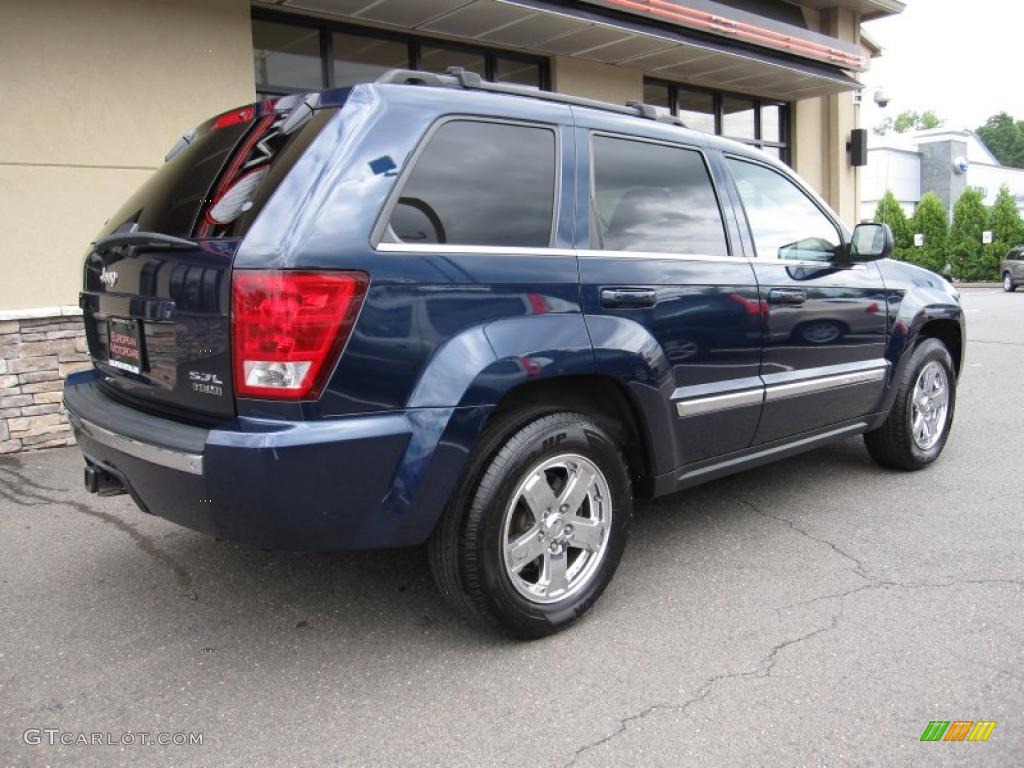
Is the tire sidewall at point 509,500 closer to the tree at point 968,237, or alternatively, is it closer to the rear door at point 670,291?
the rear door at point 670,291

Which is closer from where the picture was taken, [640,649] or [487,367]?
[487,367]

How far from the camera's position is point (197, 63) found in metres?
6.98

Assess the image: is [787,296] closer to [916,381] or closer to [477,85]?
[916,381]

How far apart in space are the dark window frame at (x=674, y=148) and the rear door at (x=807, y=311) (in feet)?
0.56

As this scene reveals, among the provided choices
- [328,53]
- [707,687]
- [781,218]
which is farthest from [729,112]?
[707,687]

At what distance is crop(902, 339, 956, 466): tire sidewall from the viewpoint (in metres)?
4.91

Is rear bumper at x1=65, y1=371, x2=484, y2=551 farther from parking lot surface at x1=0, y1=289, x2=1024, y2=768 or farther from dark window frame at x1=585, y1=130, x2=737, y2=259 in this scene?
dark window frame at x1=585, y1=130, x2=737, y2=259

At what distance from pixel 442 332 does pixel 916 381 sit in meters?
3.52

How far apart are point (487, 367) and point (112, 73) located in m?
5.48

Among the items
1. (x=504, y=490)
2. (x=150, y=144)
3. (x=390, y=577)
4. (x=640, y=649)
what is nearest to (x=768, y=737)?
(x=640, y=649)

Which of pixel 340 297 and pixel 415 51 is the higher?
pixel 415 51

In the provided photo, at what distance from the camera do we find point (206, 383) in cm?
258

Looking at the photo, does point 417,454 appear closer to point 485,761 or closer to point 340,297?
point 340,297

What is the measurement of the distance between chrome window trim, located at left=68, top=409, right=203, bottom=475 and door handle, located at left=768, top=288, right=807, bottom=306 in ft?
8.57
